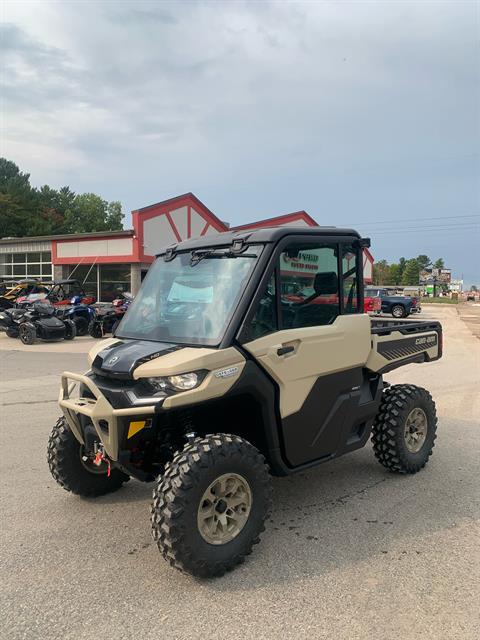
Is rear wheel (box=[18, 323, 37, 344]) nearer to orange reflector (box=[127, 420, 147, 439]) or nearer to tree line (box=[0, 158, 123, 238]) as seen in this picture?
orange reflector (box=[127, 420, 147, 439])

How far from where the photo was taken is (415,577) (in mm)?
3090

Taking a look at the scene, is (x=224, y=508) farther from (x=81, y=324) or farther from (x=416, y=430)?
Answer: (x=81, y=324)

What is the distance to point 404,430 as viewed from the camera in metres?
4.70

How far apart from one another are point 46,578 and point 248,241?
248 cm

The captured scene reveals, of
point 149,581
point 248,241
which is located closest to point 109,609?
point 149,581

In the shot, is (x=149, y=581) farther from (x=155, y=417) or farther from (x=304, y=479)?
Result: (x=304, y=479)

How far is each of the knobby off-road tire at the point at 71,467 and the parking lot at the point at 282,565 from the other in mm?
141

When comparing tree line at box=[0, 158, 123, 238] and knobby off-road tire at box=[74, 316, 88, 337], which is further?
tree line at box=[0, 158, 123, 238]

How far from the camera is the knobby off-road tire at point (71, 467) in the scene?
4070mm

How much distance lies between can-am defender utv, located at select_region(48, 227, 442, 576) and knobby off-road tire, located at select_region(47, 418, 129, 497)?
1cm

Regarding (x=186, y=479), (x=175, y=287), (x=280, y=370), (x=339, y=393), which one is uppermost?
(x=175, y=287)

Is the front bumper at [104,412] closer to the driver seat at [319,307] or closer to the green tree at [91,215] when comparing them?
the driver seat at [319,307]

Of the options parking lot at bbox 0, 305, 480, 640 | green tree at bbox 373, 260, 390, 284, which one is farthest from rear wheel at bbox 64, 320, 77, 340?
green tree at bbox 373, 260, 390, 284

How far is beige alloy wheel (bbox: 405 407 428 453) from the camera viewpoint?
485 cm
